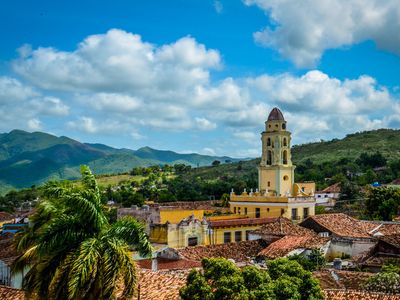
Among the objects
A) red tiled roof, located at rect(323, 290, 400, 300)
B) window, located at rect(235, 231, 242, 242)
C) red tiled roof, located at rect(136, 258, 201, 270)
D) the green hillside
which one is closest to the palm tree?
red tiled roof, located at rect(323, 290, 400, 300)

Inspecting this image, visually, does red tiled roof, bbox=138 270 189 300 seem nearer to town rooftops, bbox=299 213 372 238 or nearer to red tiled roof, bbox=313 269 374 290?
red tiled roof, bbox=313 269 374 290

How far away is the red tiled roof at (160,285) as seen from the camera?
1448 cm

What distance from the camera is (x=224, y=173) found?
10519cm

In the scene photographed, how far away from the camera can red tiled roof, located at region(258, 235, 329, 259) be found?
24.4 meters

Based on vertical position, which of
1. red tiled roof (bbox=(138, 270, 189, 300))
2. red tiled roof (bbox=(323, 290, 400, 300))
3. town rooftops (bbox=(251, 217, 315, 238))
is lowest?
red tiled roof (bbox=(323, 290, 400, 300))

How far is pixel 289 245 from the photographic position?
25.4 m

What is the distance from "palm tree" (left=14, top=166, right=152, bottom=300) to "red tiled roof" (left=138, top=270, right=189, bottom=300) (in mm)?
3052

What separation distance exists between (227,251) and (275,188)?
14.6 metres

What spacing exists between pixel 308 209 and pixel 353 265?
16.5 metres

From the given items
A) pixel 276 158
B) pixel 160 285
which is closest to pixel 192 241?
pixel 276 158

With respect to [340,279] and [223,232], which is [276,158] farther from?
[340,279]

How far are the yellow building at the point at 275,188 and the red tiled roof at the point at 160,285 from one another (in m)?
22.1

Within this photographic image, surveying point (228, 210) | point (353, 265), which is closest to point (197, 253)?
point (353, 265)

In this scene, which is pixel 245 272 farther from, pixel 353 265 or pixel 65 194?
pixel 353 265
